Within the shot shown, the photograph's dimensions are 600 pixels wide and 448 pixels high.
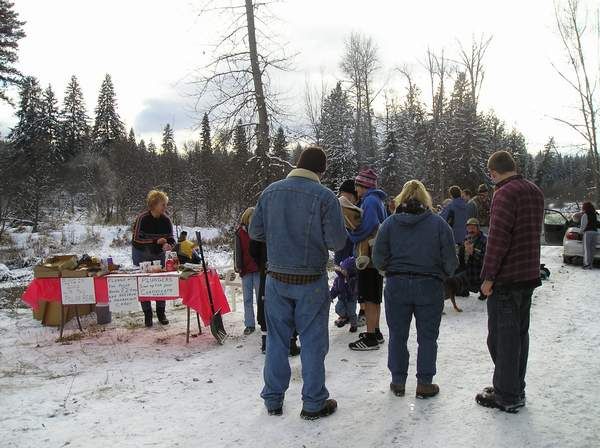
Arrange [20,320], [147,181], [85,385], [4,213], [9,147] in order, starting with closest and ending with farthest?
[85,385] < [20,320] < [4,213] < [147,181] < [9,147]

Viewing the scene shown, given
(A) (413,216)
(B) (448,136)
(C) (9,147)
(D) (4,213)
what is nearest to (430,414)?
(A) (413,216)

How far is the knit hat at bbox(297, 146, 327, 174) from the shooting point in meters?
3.91

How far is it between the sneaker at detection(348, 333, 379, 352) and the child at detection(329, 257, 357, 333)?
2.34 ft

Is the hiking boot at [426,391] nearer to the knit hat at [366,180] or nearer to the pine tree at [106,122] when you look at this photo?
the knit hat at [366,180]

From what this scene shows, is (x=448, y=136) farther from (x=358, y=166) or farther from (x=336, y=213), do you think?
(x=336, y=213)

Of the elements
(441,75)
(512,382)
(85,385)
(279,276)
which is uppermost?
(441,75)

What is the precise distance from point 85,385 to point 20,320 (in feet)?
12.6

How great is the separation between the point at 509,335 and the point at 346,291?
274cm

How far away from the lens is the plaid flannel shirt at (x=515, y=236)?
3561 millimetres

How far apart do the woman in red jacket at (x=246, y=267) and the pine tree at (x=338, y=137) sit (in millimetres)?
31157

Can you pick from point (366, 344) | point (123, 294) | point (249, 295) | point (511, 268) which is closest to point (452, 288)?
point (366, 344)

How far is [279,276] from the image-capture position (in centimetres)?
378

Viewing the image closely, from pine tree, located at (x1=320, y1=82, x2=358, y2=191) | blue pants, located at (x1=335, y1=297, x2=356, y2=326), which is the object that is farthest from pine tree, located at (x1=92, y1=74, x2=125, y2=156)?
blue pants, located at (x1=335, y1=297, x2=356, y2=326)

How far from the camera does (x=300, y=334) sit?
3.78m
